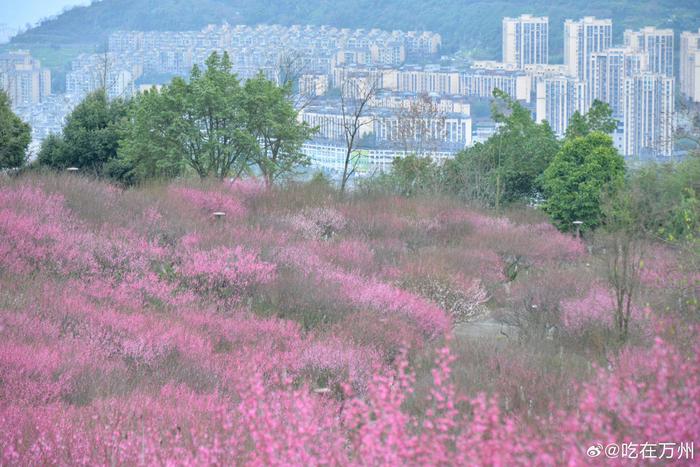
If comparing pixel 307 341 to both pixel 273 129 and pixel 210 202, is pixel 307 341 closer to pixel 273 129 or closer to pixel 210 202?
pixel 210 202

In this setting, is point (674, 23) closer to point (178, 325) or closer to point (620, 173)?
point (620, 173)

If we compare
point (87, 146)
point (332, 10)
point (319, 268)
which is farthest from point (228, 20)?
point (319, 268)

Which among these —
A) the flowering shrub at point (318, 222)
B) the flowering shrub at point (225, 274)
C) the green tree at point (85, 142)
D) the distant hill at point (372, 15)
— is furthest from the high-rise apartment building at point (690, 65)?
the flowering shrub at point (225, 274)

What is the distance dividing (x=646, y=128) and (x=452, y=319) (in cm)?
4059

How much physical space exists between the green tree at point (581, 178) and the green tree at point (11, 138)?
12062mm

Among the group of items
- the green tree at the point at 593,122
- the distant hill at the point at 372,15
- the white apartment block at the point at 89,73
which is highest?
the distant hill at the point at 372,15

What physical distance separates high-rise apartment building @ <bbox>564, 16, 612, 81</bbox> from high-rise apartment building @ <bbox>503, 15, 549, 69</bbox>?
2.32 m

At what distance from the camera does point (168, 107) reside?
2070 centimetres

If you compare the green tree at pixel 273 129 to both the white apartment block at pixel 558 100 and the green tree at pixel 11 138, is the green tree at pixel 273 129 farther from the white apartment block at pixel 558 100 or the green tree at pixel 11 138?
the white apartment block at pixel 558 100

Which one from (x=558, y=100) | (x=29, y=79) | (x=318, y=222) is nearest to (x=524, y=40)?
(x=558, y=100)

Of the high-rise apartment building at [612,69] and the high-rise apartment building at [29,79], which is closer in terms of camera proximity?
the high-rise apartment building at [29,79]

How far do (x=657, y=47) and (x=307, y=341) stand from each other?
5757 centimetres

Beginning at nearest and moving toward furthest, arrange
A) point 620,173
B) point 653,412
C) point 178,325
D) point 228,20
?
point 653,412 < point 178,325 < point 620,173 < point 228,20

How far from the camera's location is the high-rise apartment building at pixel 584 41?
64688 millimetres
